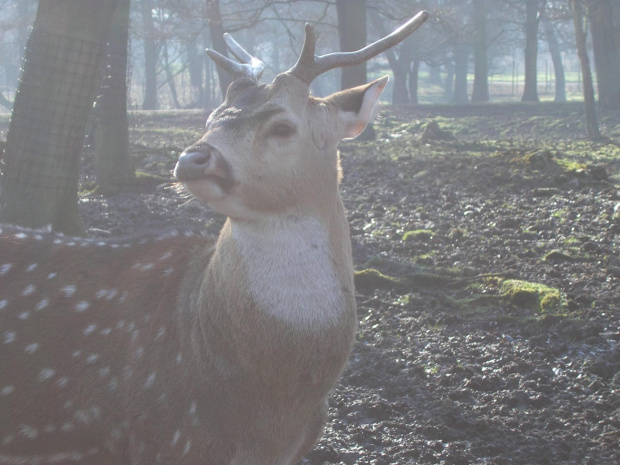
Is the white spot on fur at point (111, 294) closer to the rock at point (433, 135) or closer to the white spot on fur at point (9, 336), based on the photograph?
the white spot on fur at point (9, 336)

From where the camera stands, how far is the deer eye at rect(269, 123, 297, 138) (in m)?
3.21

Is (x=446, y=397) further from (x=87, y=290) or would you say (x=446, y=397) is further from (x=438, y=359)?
(x=87, y=290)

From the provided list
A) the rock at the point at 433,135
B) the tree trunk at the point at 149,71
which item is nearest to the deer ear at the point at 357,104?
the rock at the point at 433,135

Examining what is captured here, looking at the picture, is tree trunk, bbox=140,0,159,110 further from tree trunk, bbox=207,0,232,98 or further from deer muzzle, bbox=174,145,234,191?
deer muzzle, bbox=174,145,234,191

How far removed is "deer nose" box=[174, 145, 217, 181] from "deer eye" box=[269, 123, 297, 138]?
0.37 m

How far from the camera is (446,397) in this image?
4250mm

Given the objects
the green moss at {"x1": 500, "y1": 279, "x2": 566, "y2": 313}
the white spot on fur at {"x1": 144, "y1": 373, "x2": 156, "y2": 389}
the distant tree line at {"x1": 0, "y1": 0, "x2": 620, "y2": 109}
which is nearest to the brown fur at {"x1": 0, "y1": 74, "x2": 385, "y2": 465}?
the white spot on fur at {"x1": 144, "y1": 373, "x2": 156, "y2": 389}

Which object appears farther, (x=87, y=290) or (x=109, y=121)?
(x=109, y=121)

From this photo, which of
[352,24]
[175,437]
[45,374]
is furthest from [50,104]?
[352,24]

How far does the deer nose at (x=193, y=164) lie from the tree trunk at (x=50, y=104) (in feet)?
11.3

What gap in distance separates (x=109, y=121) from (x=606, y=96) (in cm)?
1742

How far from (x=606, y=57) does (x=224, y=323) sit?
21.8 m

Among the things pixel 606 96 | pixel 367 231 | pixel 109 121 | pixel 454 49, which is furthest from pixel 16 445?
pixel 454 49

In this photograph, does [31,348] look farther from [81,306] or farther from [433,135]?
[433,135]
